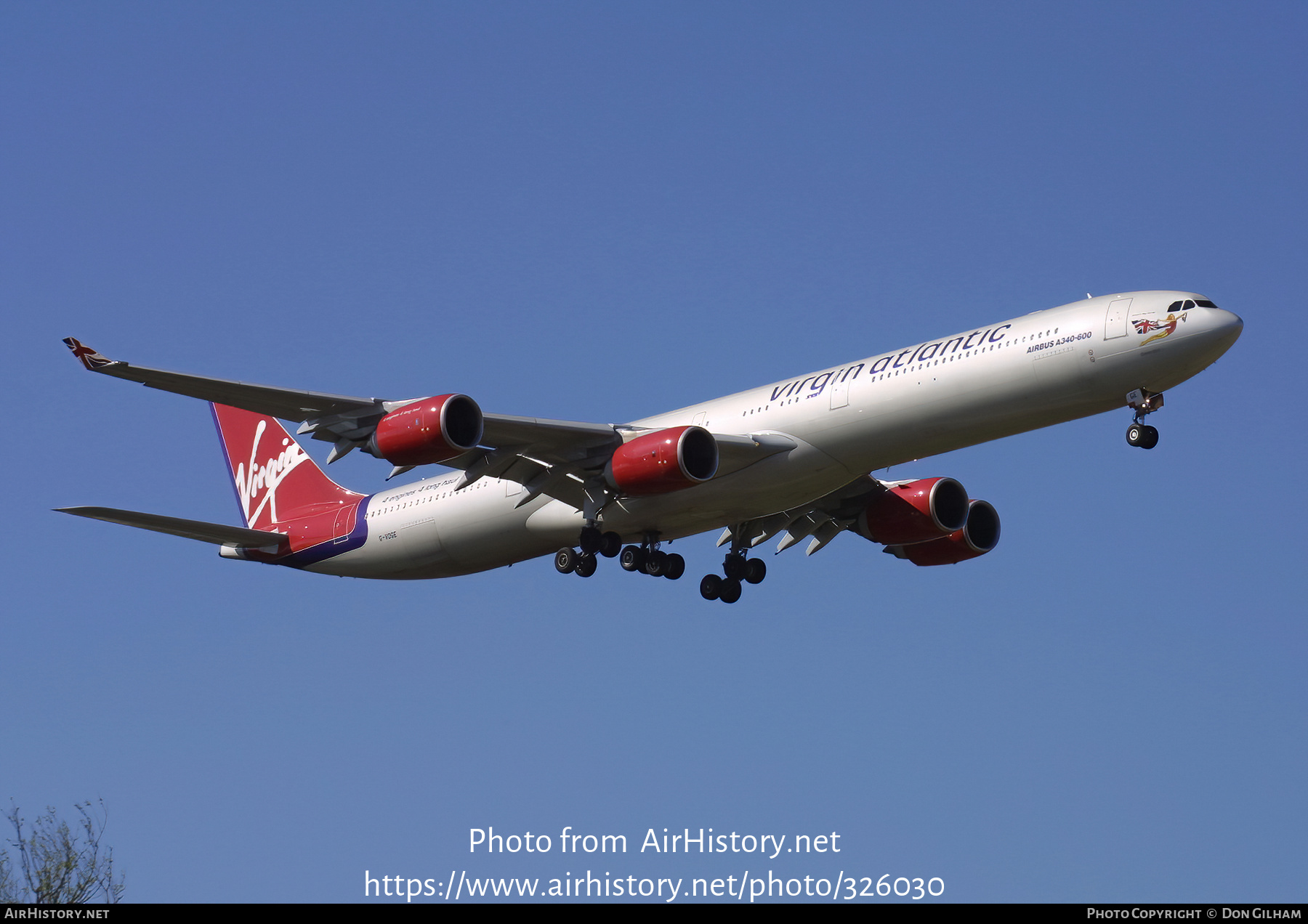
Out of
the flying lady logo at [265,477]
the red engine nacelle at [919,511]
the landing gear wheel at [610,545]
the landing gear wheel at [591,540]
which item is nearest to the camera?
the landing gear wheel at [591,540]

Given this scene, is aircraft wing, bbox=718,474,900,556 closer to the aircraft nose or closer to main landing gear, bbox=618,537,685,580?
main landing gear, bbox=618,537,685,580

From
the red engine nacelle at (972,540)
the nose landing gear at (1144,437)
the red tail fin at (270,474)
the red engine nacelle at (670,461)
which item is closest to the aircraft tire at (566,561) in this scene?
the red engine nacelle at (670,461)

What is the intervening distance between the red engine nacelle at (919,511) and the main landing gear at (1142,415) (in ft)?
30.4

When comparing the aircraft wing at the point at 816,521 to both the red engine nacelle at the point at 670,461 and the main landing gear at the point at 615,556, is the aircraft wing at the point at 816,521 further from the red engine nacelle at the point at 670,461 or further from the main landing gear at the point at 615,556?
the red engine nacelle at the point at 670,461

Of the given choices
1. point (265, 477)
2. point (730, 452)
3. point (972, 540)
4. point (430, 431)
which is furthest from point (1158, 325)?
point (265, 477)

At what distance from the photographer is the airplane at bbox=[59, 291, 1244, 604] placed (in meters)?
35.8

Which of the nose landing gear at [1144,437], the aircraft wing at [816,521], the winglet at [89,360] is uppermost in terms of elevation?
the aircraft wing at [816,521]

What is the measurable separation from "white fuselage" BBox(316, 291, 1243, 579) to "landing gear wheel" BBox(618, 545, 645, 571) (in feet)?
1.90

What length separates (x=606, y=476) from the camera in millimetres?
40062

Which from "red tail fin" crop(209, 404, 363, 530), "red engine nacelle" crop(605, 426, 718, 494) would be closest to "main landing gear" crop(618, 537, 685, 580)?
"red engine nacelle" crop(605, 426, 718, 494)

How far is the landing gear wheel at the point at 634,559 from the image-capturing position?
42.5 metres

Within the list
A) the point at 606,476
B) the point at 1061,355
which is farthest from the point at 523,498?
the point at 1061,355

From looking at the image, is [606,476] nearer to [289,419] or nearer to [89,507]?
[289,419]
